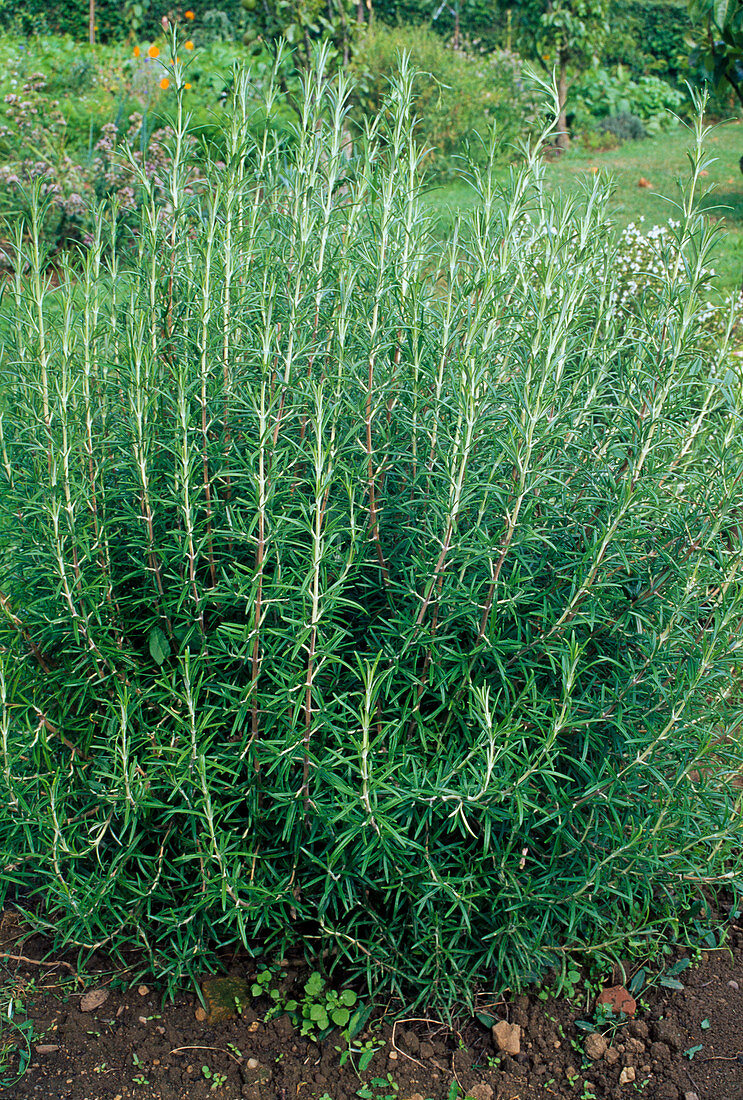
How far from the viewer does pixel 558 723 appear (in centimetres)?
174

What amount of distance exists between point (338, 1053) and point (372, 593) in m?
1.08

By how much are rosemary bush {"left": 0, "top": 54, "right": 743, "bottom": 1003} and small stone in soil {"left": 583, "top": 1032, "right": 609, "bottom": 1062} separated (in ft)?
0.64

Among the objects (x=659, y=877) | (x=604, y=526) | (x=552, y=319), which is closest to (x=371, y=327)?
(x=552, y=319)

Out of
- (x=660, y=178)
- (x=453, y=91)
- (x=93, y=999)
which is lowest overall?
(x=93, y=999)

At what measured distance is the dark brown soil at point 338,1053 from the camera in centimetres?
195

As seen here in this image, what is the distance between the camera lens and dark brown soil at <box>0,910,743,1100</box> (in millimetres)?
1945

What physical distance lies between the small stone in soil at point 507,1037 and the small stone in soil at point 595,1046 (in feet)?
0.53

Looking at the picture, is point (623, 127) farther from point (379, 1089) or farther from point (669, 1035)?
point (379, 1089)

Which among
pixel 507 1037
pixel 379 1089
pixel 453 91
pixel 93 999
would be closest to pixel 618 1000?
pixel 507 1037

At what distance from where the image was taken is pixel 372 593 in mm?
2092

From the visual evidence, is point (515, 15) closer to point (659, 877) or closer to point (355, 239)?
point (355, 239)

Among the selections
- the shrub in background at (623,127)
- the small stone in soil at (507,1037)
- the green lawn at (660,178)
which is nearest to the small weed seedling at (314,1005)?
the small stone in soil at (507,1037)

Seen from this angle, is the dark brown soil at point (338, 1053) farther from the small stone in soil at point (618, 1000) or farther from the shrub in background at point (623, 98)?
the shrub in background at point (623, 98)

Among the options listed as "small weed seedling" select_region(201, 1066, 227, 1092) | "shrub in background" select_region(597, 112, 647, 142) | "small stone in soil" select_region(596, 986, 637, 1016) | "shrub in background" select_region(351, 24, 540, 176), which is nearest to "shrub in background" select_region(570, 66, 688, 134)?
"shrub in background" select_region(597, 112, 647, 142)
